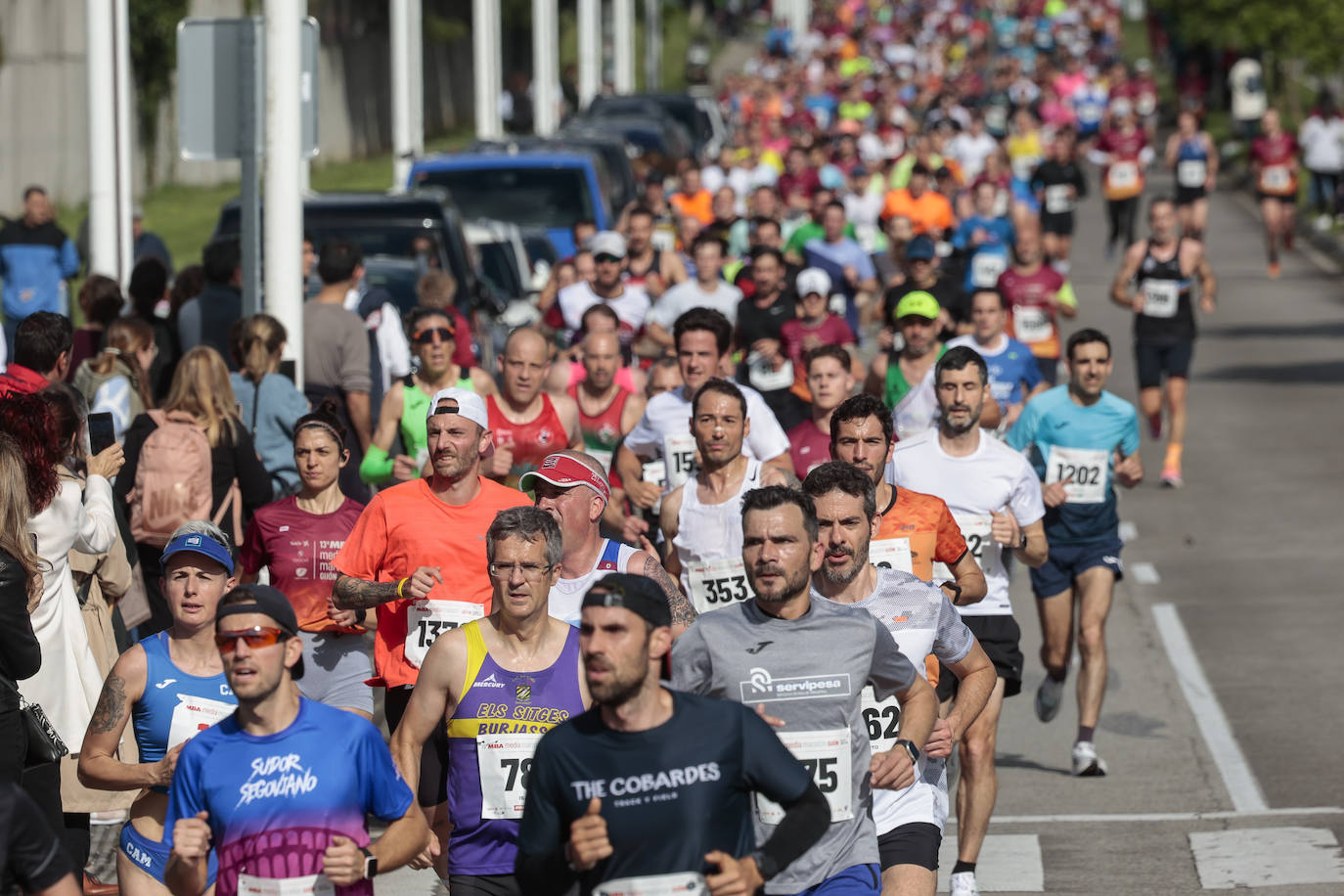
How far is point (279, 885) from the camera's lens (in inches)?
217

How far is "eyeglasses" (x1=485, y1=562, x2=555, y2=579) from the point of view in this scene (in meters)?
6.45

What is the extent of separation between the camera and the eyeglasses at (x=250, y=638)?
559cm

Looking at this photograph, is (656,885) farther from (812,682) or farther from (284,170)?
(284,170)

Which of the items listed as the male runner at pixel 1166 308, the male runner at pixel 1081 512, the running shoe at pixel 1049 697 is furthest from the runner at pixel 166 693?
the male runner at pixel 1166 308

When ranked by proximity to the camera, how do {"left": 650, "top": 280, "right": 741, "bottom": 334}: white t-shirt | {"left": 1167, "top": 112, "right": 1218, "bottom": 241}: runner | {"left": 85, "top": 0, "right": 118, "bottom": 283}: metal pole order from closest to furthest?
{"left": 650, "top": 280, "right": 741, "bottom": 334}: white t-shirt
{"left": 85, "top": 0, "right": 118, "bottom": 283}: metal pole
{"left": 1167, "top": 112, "right": 1218, "bottom": 241}: runner

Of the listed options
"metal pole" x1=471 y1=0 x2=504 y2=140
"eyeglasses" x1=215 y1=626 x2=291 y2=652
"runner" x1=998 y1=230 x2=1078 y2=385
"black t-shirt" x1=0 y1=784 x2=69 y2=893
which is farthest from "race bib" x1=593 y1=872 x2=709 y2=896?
"metal pole" x1=471 y1=0 x2=504 y2=140

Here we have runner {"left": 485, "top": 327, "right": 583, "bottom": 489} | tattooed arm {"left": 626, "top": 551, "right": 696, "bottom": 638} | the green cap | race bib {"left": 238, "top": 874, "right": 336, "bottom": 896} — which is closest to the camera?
race bib {"left": 238, "top": 874, "right": 336, "bottom": 896}

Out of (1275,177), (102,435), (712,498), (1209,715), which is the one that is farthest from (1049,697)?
(1275,177)

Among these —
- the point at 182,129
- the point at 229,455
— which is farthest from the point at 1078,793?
the point at 182,129

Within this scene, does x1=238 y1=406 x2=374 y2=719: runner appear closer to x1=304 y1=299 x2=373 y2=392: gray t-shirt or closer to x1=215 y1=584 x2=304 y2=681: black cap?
x1=215 y1=584 x2=304 y2=681: black cap

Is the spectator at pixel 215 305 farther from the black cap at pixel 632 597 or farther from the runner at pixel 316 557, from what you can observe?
the black cap at pixel 632 597

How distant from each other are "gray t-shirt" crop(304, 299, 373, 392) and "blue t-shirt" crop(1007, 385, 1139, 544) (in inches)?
138

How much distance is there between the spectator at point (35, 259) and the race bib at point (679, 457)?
27.1 ft

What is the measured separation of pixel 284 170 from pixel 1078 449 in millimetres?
4439
